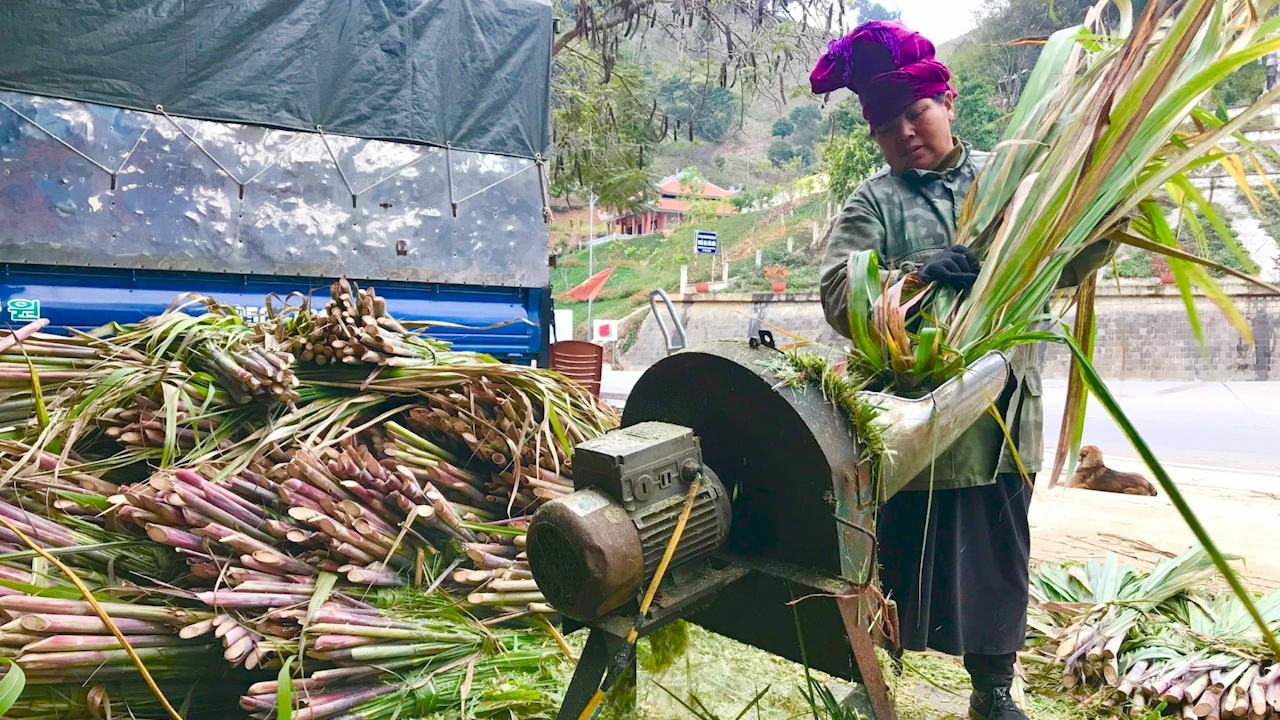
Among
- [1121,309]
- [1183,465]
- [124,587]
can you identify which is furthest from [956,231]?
[1121,309]

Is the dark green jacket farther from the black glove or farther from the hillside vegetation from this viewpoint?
the hillside vegetation

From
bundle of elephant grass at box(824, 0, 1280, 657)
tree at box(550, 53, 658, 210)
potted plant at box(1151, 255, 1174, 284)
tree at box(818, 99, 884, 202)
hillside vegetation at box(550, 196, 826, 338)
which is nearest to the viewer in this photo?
bundle of elephant grass at box(824, 0, 1280, 657)

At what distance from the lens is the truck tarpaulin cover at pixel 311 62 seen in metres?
4.28

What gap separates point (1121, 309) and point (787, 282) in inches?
547

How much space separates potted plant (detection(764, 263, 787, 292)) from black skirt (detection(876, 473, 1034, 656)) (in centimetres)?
2949

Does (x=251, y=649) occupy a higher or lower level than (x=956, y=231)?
lower

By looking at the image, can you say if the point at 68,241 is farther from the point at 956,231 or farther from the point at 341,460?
the point at 956,231

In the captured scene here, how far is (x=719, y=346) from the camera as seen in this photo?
70.4 inches

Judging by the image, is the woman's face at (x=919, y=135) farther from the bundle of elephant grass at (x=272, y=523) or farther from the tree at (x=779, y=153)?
the tree at (x=779, y=153)

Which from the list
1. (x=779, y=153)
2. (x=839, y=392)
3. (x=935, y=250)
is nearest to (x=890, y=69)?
(x=935, y=250)

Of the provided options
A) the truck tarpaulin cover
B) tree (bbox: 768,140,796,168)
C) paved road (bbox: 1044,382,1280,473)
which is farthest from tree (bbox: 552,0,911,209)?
tree (bbox: 768,140,796,168)

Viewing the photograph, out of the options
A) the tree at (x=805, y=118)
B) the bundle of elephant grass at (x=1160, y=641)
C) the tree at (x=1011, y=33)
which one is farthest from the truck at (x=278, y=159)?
the tree at (x=805, y=118)

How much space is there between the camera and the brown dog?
6.25 meters

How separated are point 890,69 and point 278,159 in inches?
153
